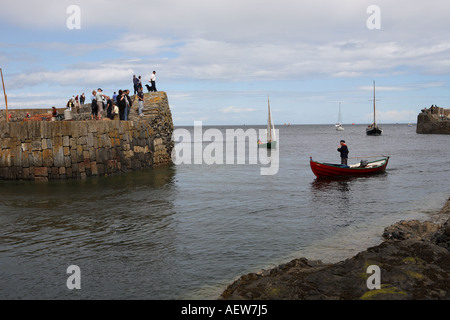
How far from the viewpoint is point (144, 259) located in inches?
407

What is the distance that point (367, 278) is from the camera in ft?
21.1

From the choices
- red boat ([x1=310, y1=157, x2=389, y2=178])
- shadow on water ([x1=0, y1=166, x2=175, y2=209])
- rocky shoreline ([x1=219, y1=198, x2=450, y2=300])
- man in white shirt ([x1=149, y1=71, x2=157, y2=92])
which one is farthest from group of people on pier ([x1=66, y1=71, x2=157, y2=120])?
rocky shoreline ([x1=219, y1=198, x2=450, y2=300])

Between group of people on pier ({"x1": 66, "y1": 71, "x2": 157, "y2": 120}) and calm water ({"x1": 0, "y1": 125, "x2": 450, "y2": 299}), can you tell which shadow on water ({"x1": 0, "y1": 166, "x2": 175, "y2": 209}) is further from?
group of people on pier ({"x1": 66, "y1": 71, "x2": 157, "y2": 120})

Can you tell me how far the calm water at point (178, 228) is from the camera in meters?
9.06

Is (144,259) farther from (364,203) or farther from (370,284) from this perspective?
(364,203)

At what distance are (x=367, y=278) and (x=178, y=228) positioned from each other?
823 cm

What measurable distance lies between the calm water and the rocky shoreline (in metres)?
1.88

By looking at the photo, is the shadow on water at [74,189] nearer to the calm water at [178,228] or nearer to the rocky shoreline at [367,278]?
the calm water at [178,228]

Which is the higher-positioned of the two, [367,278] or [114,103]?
[114,103]

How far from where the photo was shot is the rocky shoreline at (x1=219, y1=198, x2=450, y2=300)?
6.00 m

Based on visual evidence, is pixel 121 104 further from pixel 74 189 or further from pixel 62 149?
pixel 74 189

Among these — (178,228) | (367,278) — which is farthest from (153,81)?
(367,278)

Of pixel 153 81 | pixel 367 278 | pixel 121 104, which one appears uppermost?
pixel 153 81
